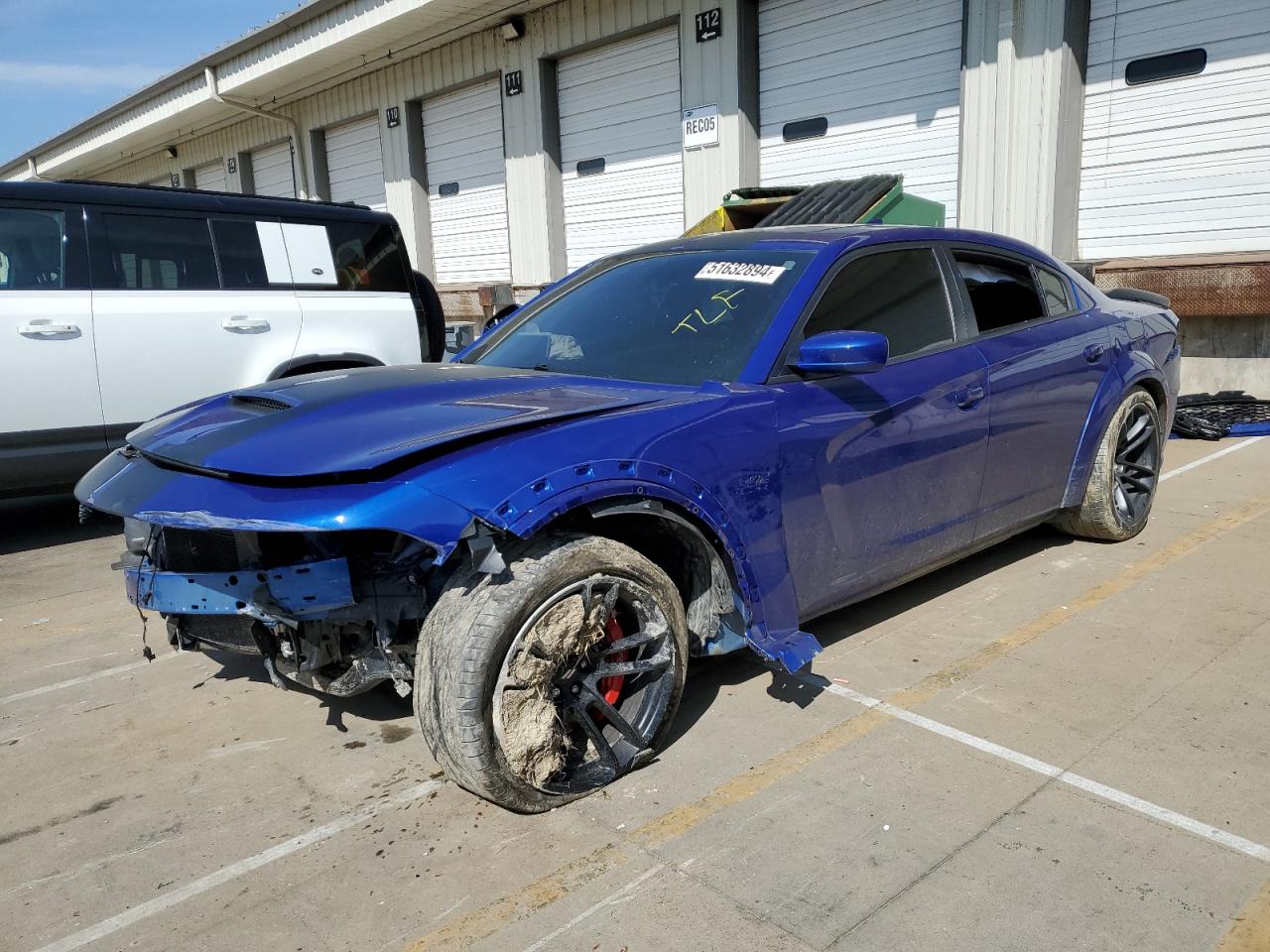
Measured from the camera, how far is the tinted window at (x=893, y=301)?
3520 mm

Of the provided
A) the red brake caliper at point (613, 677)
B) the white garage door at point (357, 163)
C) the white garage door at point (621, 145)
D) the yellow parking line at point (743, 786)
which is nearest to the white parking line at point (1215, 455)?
the yellow parking line at point (743, 786)

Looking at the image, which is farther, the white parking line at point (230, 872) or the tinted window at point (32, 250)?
the tinted window at point (32, 250)

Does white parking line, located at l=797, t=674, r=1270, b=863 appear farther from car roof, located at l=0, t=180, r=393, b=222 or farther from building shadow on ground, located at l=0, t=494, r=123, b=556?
car roof, located at l=0, t=180, r=393, b=222

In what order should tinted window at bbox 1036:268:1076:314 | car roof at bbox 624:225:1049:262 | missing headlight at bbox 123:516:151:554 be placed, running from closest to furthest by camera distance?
missing headlight at bbox 123:516:151:554 < car roof at bbox 624:225:1049:262 < tinted window at bbox 1036:268:1076:314

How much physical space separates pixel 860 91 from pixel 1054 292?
697cm

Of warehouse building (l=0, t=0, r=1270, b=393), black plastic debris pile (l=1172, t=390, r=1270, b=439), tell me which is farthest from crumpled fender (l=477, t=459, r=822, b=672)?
warehouse building (l=0, t=0, r=1270, b=393)

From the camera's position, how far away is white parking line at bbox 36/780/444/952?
7.71 ft

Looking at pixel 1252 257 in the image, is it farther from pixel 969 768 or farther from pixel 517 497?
pixel 517 497

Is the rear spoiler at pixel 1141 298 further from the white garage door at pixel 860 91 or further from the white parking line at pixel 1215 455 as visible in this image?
the white garage door at pixel 860 91

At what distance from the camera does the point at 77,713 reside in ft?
11.9

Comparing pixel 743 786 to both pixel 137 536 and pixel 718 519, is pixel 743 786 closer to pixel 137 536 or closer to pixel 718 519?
pixel 718 519

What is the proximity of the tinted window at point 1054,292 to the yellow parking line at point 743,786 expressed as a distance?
1.28 m

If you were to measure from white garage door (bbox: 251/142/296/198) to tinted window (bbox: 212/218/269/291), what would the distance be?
14.3 m

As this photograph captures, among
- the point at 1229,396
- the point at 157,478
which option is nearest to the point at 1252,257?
the point at 1229,396
